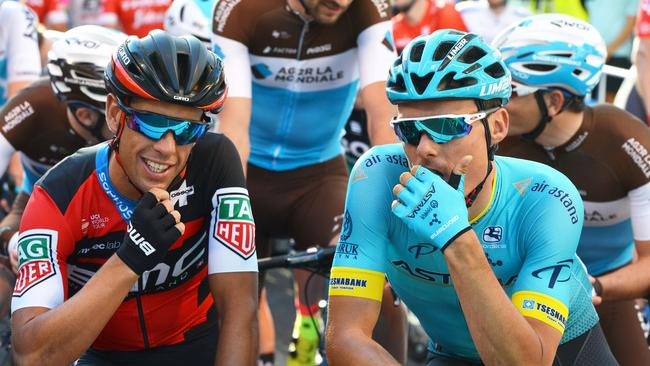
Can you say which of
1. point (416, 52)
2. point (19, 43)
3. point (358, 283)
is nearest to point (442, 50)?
point (416, 52)

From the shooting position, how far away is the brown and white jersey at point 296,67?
5.52m

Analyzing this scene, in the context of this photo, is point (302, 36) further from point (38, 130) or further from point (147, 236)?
point (147, 236)

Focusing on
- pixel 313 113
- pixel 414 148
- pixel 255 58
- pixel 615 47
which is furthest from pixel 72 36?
pixel 615 47

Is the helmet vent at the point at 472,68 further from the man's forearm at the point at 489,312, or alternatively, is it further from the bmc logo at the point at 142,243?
the bmc logo at the point at 142,243

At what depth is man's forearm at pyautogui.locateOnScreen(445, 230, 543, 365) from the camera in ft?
11.7

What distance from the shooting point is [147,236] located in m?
3.67

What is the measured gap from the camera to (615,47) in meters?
10.5

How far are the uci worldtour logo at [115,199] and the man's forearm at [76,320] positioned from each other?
1.30 feet

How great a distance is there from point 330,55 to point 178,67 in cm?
198

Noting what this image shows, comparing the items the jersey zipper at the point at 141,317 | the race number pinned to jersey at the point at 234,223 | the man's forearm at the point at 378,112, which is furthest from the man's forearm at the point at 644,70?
the jersey zipper at the point at 141,317

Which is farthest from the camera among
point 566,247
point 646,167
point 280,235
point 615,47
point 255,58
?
point 615,47

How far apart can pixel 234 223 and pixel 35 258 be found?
0.77 metres

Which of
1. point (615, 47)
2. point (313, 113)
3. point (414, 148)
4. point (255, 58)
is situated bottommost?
point (615, 47)

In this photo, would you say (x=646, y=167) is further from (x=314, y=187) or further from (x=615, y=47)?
(x=615, y=47)
